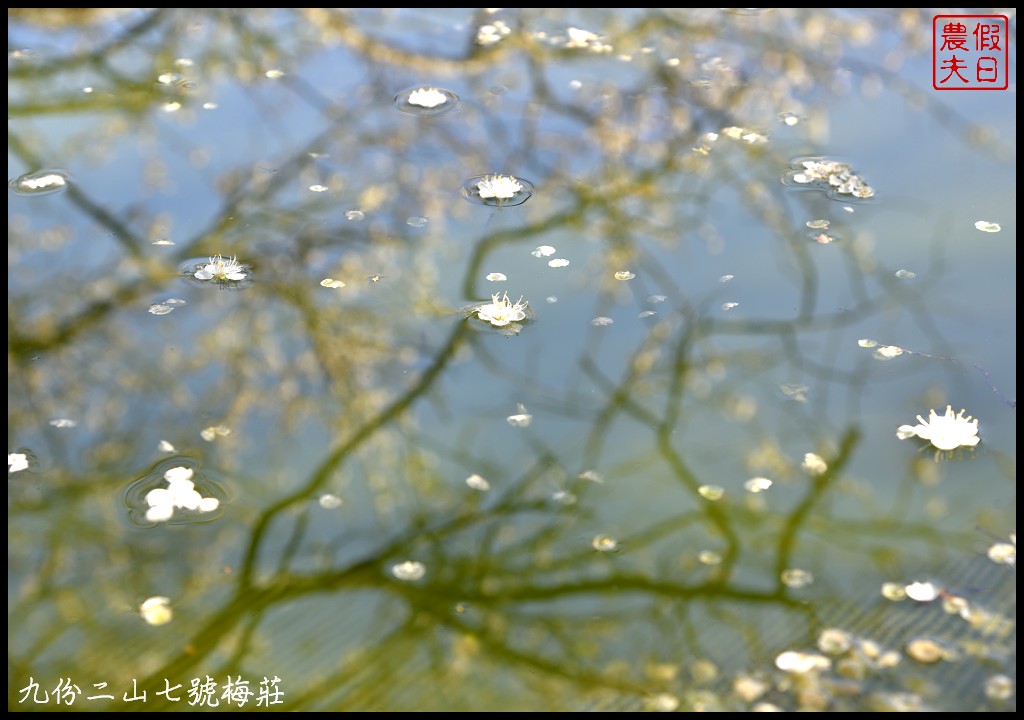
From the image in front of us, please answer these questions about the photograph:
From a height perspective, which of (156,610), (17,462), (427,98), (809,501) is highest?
(427,98)

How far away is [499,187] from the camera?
3311 millimetres

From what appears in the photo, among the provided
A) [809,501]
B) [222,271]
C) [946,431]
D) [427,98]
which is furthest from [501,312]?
[427,98]

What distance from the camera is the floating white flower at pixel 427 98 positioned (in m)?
3.89

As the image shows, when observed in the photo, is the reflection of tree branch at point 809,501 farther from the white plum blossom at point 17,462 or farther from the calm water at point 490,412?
the white plum blossom at point 17,462

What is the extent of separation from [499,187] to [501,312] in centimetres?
77

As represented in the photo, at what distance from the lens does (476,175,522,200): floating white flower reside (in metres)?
3.29

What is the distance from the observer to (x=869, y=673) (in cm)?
179

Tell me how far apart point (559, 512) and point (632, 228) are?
4.28ft

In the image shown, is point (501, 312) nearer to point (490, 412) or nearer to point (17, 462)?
point (490, 412)

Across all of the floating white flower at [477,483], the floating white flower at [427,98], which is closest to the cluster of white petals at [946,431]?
the floating white flower at [477,483]

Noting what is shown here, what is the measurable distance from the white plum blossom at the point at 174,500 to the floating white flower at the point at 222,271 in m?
0.89

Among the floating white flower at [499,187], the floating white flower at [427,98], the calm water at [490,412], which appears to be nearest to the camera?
the calm water at [490,412]

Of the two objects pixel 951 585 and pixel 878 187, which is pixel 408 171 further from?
pixel 951 585

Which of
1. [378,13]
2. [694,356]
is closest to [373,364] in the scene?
[694,356]
